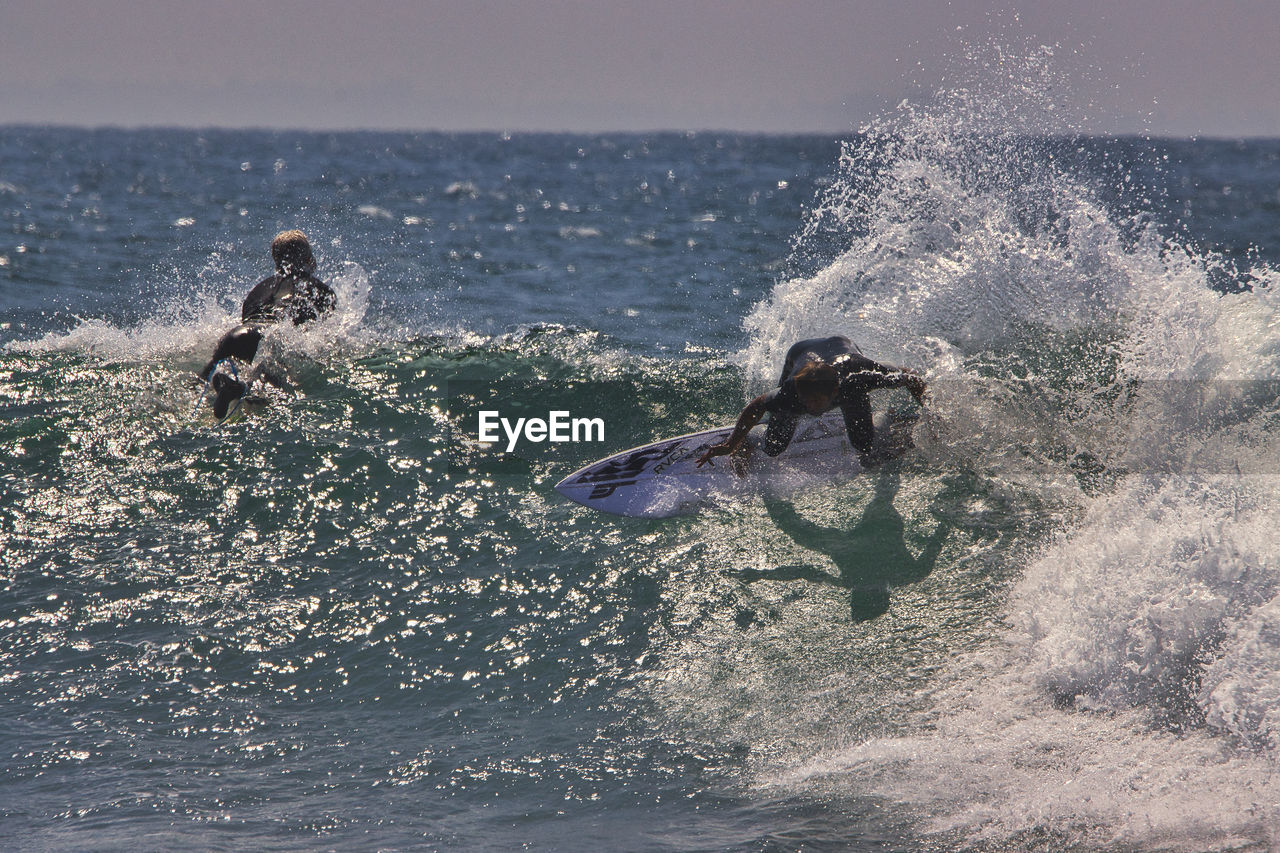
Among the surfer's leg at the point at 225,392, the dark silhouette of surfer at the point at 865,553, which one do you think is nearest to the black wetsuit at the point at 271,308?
the surfer's leg at the point at 225,392

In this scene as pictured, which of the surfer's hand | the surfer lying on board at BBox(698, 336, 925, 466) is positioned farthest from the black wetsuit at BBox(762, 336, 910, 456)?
the surfer's hand

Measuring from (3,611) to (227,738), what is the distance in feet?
7.12

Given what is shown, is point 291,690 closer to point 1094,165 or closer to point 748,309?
point 748,309

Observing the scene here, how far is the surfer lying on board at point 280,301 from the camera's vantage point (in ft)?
28.7

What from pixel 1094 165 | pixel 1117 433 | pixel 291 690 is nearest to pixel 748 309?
pixel 1117 433

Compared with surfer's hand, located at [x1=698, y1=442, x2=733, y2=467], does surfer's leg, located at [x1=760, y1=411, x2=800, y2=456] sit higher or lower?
higher

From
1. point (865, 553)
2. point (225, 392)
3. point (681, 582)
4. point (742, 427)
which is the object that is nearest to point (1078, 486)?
point (865, 553)

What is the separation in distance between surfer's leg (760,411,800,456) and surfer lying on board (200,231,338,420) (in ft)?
15.2

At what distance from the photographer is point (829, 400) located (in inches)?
272

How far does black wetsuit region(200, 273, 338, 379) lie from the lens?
873 cm

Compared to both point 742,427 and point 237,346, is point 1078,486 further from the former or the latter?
point 237,346

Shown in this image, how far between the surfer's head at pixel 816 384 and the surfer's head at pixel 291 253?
17.0 feet

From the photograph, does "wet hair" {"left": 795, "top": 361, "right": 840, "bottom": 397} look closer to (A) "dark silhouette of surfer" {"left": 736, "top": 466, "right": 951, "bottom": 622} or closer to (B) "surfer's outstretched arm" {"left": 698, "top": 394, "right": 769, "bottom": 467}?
(B) "surfer's outstretched arm" {"left": 698, "top": 394, "right": 769, "bottom": 467}

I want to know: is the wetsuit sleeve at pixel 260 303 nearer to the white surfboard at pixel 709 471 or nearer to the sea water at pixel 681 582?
the sea water at pixel 681 582
